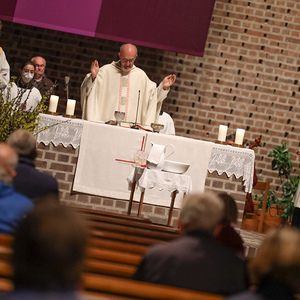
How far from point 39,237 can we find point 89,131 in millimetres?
6160

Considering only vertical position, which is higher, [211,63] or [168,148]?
[211,63]

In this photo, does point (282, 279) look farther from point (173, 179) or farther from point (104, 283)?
point (173, 179)

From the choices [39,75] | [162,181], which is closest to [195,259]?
[162,181]

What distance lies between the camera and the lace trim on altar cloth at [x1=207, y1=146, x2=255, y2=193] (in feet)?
25.6

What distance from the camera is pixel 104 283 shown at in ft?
7.33

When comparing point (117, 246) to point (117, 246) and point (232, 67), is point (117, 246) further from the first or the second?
point (232, 67)

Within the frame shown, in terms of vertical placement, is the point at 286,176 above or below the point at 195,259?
above

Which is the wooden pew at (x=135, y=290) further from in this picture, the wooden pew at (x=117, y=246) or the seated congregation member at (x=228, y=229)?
the seated congregation member at (x=228, y=229)

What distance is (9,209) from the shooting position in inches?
119

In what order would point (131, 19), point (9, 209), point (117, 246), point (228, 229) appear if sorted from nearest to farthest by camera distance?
point (9, 209) → point (117, 246) → point (228, 229) → point (131, 19)

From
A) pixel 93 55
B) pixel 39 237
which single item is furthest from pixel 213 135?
pixel 39 237

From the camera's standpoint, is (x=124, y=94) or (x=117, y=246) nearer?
(x=117, y=246)

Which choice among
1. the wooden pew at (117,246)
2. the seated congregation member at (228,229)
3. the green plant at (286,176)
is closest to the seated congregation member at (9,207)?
the wooden pew at (117,246)

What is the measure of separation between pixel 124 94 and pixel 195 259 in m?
6.17
